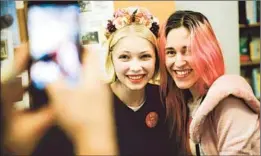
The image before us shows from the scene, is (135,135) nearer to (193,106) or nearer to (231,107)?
(193,106)

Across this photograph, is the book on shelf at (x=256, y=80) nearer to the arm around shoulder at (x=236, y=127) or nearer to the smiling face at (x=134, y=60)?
the arm around shoulder at (x=236, y=127)

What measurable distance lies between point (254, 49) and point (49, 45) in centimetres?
73

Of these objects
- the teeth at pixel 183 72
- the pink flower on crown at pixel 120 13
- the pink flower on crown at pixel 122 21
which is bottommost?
the teeth at pixel 183 72

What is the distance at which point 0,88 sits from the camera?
4.18 ft

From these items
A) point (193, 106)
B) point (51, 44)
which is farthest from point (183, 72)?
point (51, 44)

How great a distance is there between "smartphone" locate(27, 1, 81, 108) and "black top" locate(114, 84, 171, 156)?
210mm

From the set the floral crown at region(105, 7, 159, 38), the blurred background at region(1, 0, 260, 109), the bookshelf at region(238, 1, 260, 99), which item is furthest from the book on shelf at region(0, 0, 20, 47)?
the bookshelf at region(238, 1, 260, 99)

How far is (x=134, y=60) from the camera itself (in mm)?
1264

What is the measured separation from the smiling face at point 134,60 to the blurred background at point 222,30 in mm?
117

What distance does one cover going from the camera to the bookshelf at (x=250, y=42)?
1.34 meters

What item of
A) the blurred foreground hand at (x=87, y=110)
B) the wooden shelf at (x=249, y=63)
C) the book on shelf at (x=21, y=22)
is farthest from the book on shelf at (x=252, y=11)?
the book on shelf at (x=21, y=22)

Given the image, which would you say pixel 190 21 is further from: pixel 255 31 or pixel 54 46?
pixel 54 46

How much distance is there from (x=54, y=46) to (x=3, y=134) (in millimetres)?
348

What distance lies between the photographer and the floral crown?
4.17 ft
